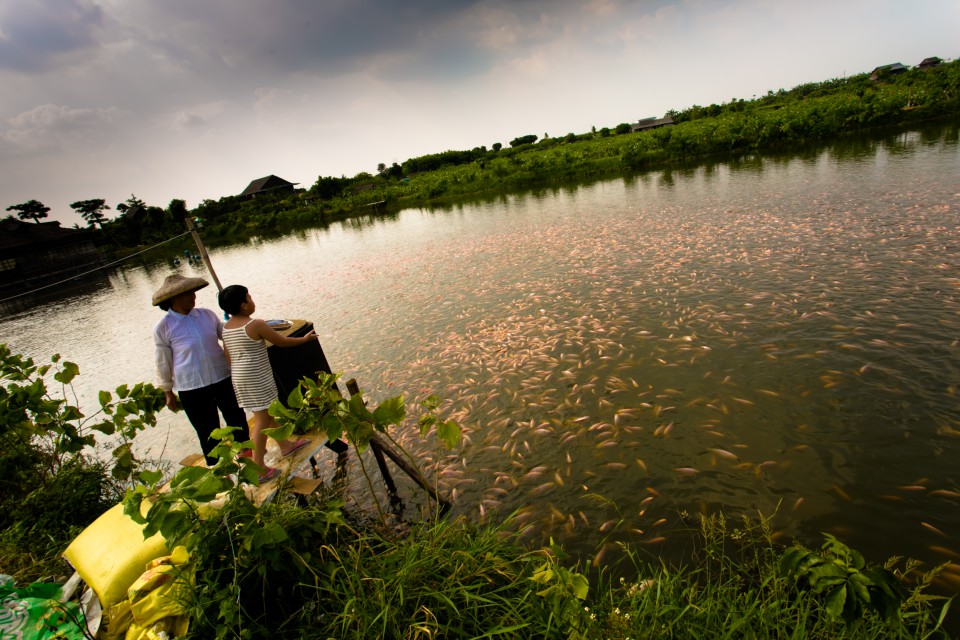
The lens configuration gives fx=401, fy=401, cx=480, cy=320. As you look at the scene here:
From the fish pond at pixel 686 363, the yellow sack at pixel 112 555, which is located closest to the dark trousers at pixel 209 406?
the yellow sack at pixel 112 555

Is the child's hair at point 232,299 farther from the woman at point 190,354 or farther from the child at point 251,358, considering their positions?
the woman at point 190,354

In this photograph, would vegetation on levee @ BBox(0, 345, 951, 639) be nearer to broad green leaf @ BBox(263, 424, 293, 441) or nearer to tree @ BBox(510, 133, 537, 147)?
broad green leaf @ BBox(263, 424, 293, 441)

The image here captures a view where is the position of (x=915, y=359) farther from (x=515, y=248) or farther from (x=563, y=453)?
(x=515, y=248)

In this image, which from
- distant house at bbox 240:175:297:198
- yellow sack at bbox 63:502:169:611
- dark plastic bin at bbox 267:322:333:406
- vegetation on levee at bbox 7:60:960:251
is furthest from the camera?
distant house at bbox 240:175:297:198

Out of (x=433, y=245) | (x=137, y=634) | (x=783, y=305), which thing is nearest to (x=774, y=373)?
(x=783, y=305)

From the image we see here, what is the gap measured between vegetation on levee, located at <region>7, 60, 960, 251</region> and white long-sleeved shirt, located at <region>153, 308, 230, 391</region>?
586cm

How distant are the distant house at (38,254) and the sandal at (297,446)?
36485mm

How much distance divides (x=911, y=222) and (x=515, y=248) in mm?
11390

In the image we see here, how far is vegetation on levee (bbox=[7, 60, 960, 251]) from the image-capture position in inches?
1248

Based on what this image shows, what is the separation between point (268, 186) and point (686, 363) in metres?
99.1

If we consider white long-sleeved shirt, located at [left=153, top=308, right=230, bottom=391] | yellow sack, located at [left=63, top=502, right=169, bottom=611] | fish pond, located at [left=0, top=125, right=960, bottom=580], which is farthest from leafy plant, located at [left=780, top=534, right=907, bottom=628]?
white long-sleeved shirt, located at [left=153, top=308, right=230, bottom=391]

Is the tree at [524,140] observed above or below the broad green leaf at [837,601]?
above

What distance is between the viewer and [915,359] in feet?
17.9

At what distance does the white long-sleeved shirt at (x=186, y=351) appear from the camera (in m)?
4.32
